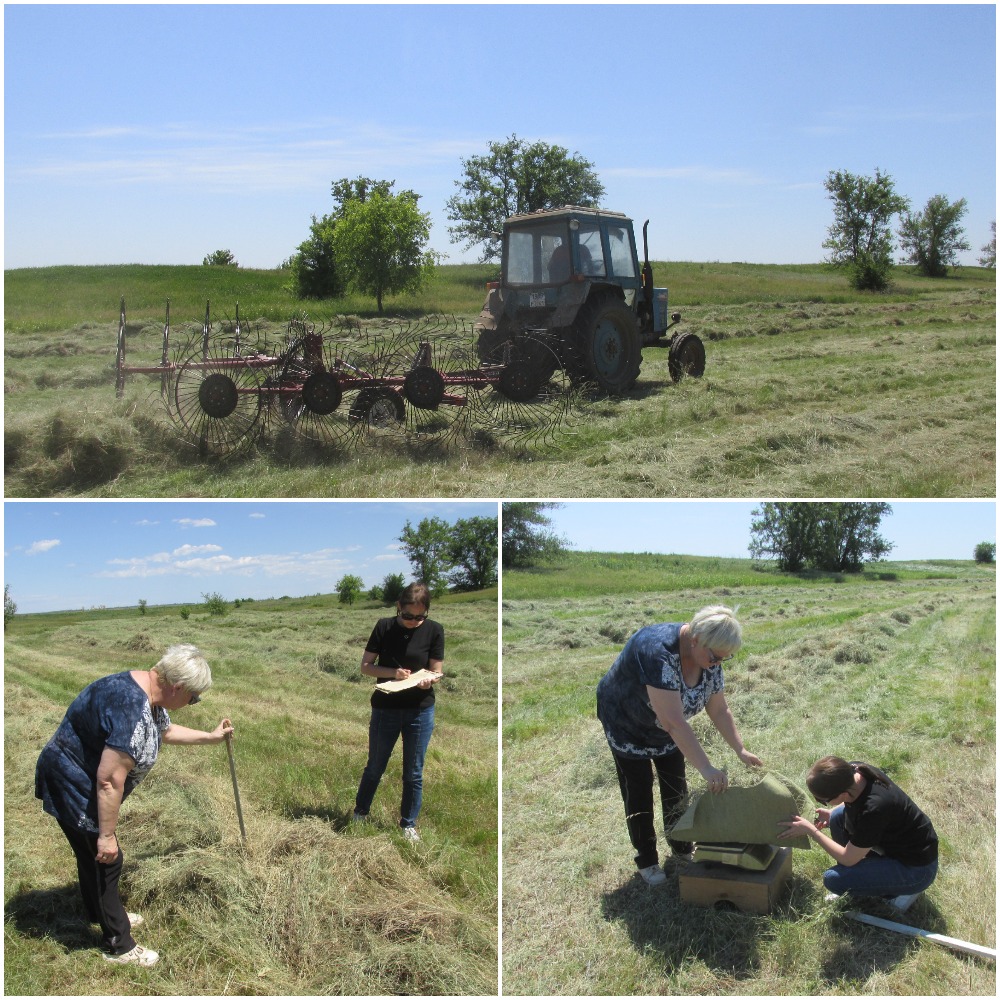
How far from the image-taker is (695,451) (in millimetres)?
7113

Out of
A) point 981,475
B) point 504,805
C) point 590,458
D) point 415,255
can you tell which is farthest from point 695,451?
point 415,255

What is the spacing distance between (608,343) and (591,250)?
1.08 m

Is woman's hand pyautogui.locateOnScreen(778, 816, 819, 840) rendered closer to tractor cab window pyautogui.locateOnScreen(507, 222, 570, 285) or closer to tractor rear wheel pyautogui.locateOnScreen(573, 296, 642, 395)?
tractor rear wheel pyautogui.locateOnScreen(573, 296, 642, 395)

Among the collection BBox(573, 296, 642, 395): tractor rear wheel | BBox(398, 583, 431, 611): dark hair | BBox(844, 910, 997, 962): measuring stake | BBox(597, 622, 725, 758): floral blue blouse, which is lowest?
BBox(844, 910, 997, 962): measuring stake

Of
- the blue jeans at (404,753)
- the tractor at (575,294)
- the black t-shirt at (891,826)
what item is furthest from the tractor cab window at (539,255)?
the black t-shirt at (891,826)

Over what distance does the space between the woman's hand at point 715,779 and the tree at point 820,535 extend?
3.68 m

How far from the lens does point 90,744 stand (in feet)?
10.4

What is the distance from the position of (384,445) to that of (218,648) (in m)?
2.67

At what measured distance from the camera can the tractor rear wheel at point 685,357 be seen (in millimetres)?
10039

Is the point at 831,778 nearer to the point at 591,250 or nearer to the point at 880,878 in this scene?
the point at 880,878

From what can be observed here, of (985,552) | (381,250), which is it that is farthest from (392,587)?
(381,250)

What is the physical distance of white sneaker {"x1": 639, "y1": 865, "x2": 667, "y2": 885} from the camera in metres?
3.56

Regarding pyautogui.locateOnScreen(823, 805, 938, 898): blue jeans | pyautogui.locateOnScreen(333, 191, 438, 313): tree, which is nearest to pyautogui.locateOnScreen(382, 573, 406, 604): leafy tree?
pyautogui.locateOnScreen(823, 805, 938, 898): blue jeans

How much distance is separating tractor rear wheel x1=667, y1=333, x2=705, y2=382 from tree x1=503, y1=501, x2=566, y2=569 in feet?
15.3
